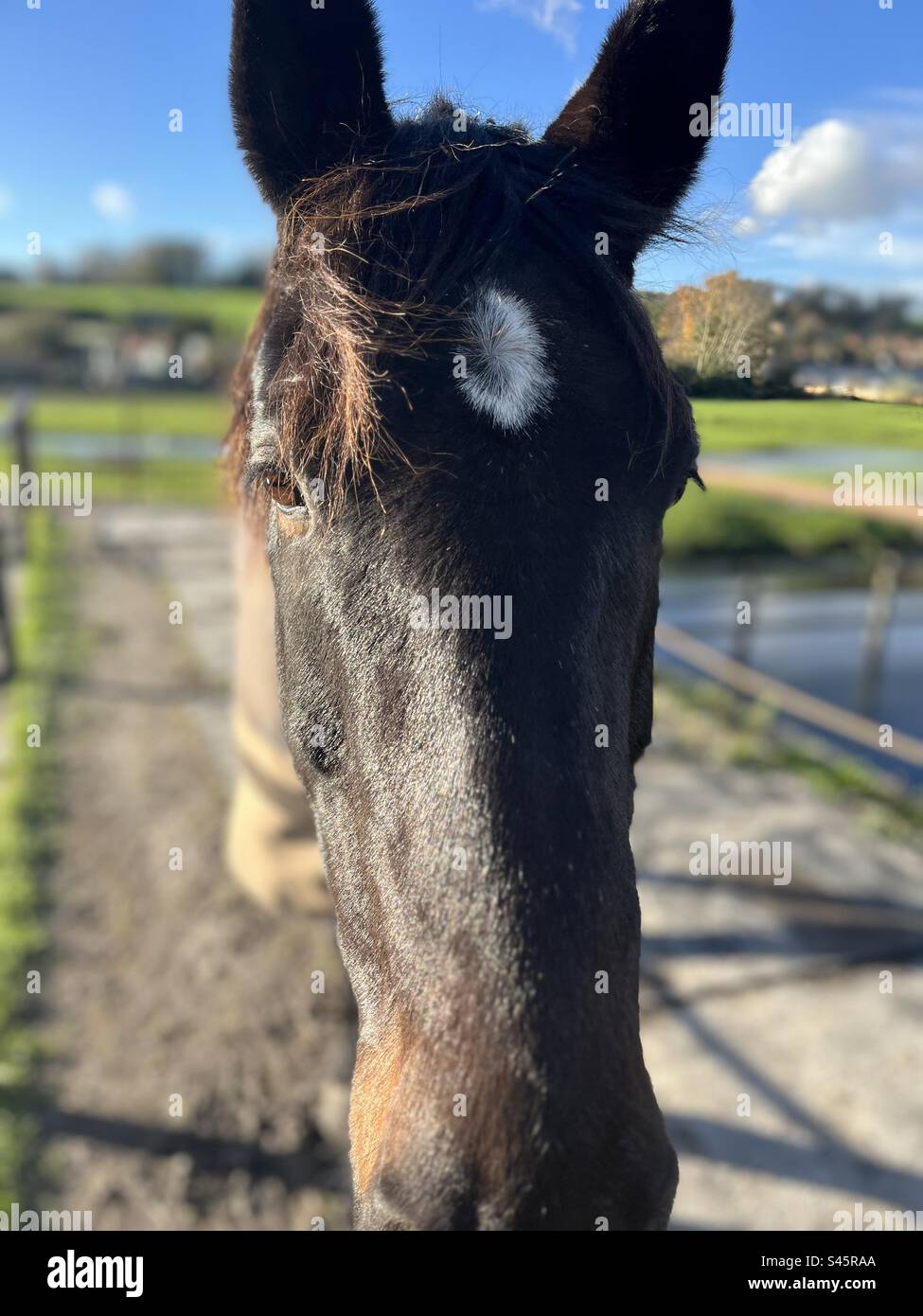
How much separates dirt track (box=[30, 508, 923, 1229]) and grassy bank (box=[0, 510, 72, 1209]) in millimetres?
115

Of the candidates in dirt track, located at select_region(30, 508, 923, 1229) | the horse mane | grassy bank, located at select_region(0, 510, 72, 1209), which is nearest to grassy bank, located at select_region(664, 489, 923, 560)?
dirt track, located at select_region(30, 508, 923, 1229)

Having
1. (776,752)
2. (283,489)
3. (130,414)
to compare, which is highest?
(130,414)

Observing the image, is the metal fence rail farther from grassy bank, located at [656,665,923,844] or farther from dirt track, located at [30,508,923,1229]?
dirt track, located at [30,508,923,1229]

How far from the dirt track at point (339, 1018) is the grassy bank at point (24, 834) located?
12 centimetres

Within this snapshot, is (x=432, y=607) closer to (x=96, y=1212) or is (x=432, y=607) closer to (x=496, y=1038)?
(x=496, y=1038)

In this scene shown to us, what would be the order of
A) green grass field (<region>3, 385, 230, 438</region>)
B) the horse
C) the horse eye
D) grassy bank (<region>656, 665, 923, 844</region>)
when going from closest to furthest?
the horse < the horse eye < grassy bank (<region>656, 665, 923, 844</region>) < green grass field (<region>3, 385, 230, 438</region>)

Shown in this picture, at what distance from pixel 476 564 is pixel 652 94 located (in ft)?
3.70

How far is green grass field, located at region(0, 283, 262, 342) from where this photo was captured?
2975 centimetres

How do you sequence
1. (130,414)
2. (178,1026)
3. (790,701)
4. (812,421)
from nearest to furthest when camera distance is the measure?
1. (812,421)
2. (178,1026)
3. (790,701)
4. (130,414)

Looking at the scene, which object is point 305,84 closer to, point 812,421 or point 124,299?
point 812,421

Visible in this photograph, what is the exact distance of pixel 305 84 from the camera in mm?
1688

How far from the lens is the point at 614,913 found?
Result: 1.24 m

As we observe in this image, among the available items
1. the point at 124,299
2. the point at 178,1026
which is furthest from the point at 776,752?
the point at 124,299
